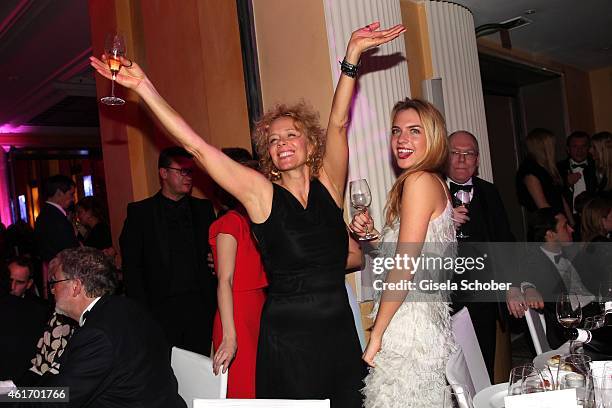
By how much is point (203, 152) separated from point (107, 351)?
70cm

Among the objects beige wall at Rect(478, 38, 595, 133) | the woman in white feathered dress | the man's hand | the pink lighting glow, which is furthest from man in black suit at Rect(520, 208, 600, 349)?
the pink lighting glow

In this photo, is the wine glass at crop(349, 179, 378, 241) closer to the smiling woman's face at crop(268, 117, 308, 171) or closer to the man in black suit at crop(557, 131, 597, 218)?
the smiling woman's face at crop(268, 117, 308, 171)

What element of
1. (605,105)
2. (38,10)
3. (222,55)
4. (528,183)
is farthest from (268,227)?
(605,105)

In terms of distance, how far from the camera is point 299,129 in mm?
2221

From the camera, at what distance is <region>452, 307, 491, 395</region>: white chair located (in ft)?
7.32

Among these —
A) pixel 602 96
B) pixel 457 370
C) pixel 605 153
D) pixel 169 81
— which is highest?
pixel 602 96

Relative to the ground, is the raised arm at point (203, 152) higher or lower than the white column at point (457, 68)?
lower

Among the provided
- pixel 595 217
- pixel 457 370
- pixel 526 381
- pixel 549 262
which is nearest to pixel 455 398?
pixel 526 381

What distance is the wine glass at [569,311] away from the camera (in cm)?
191

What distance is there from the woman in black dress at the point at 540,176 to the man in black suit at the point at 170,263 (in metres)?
2.65

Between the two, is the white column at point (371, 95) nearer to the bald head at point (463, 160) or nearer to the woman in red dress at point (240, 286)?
the bald head at point (463, 160)

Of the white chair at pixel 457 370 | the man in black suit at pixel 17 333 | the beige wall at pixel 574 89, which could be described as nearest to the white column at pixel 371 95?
the white chair at pixel 457 370

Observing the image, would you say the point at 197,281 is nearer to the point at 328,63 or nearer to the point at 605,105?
the point at 328,63

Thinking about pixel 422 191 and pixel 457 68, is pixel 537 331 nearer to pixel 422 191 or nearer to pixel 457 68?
pixel 422 191
